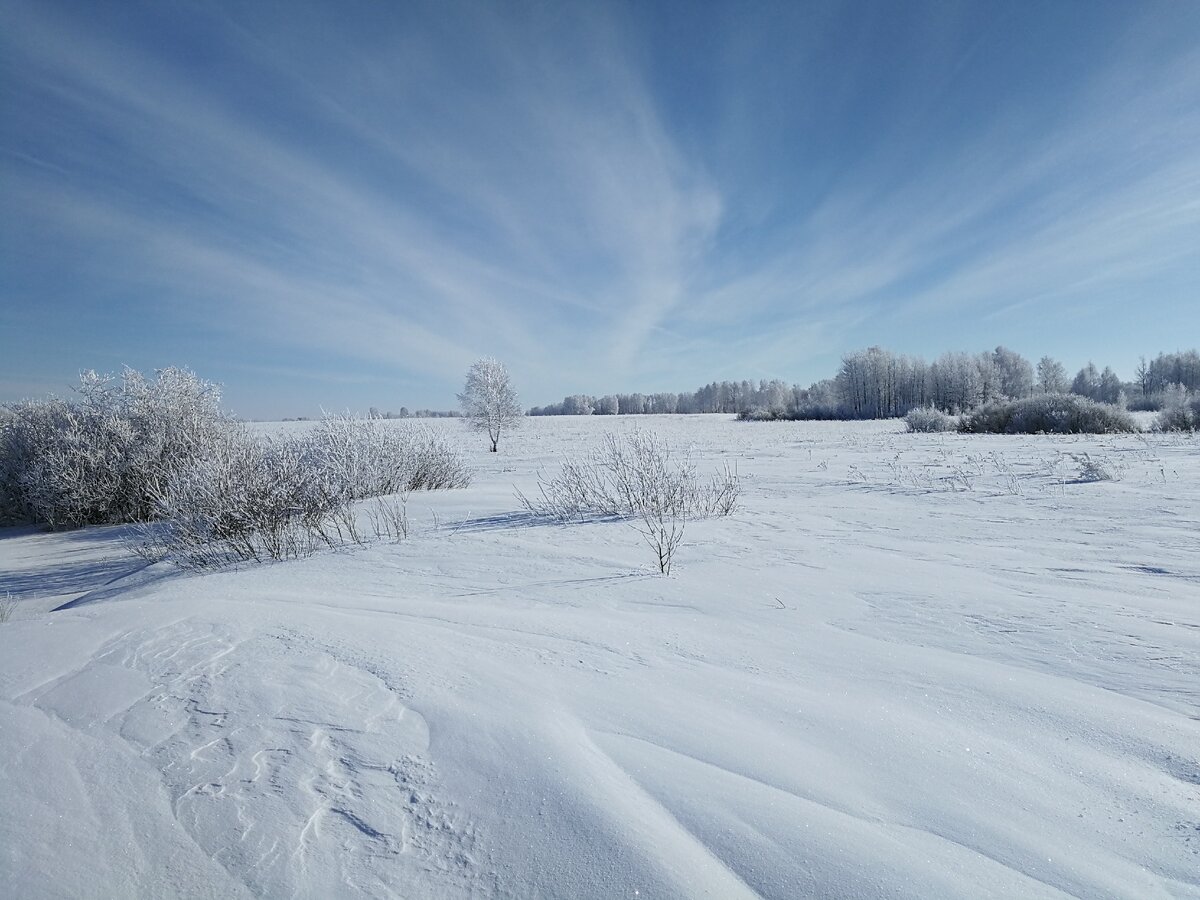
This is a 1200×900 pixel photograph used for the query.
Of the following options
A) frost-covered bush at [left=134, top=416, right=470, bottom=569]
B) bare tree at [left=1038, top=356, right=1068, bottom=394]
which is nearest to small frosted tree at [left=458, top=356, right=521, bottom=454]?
frost-covered bush at [left=134, top=416, right=470, bottom=569]

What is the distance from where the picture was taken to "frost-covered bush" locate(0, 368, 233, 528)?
10.7m

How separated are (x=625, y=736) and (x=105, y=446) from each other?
13.9 metres

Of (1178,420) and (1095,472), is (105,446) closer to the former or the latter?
(1095,472)

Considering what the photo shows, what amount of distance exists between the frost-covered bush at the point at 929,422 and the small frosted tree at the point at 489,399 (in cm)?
2021

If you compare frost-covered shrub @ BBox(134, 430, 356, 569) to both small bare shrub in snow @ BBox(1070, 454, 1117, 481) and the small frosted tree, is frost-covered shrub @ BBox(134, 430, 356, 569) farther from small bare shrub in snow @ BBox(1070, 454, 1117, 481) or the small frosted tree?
the small frosted tree

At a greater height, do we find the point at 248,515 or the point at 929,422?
the point at 929,422

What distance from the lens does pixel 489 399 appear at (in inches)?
1143

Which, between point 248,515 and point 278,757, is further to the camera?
point 248,515

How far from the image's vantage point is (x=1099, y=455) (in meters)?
9.66

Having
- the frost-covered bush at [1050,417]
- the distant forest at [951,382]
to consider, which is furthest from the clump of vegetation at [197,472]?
the distant forest at [951,382]

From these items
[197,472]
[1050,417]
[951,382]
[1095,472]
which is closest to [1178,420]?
[1050,417]

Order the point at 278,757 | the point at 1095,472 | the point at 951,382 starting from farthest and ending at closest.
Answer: the point at 951,382, the point at 1095,472, the point at 278,757

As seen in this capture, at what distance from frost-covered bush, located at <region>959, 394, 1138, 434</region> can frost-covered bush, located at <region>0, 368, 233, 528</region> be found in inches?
1032

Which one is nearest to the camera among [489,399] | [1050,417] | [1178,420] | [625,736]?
[625,736]
